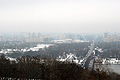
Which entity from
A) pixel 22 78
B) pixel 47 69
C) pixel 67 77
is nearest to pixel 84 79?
pixel 67 77

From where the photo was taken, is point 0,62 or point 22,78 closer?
point 22,78

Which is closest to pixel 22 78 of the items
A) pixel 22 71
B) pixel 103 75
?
pixel 22 71

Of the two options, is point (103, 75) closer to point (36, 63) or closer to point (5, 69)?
point (36, 63)

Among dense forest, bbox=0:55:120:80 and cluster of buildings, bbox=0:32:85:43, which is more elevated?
dense forest, bbox=0:55:120:80

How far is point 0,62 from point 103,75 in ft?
19.1

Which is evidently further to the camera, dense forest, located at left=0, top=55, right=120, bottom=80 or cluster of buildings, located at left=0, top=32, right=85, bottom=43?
cluster of buildings, located at left=0, top=32, right=85, bottom=43

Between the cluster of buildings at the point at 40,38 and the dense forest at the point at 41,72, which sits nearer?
the dense forest at the point at 41,72

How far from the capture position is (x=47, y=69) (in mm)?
15461

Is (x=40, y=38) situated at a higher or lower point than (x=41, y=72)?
lower

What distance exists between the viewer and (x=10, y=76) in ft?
49.0

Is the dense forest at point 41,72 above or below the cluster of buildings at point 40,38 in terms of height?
above

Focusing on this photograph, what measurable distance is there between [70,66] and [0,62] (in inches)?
152

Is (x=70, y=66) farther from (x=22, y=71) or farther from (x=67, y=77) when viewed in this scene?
(x=22, y=71)

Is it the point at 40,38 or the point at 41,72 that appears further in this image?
the point at 40,38
